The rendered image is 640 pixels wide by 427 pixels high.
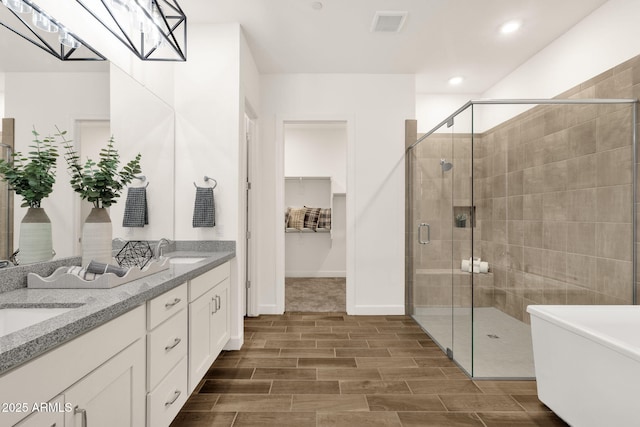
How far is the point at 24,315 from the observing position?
3.72ft

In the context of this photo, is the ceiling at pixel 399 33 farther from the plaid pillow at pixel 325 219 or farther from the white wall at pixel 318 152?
the plaid pillow at pixel 325 219

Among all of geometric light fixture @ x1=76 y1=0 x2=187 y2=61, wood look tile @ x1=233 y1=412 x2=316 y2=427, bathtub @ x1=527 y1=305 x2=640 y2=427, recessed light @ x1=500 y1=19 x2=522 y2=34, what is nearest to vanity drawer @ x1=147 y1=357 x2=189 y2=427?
wood look tile @ x1=233 y1=412 x2=316 y2=427

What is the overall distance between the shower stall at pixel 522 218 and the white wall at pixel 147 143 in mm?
2387

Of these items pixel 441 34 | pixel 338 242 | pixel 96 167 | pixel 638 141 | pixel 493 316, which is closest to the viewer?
pixel 96 167

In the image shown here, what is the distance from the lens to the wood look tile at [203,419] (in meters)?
1.80

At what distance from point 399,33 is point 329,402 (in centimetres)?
311

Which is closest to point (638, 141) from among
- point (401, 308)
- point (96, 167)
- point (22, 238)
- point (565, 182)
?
point (565, 182)

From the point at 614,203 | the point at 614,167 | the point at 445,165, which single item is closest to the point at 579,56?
the point at 614,167

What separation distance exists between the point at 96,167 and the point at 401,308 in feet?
10.7

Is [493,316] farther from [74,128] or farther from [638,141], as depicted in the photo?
[74,128]

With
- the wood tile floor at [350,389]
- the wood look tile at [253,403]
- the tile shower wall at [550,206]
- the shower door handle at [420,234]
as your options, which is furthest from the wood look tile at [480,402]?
the shower door handle at [420,234]

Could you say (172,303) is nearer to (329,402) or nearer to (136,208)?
(136,208)

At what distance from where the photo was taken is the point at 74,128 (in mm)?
1604

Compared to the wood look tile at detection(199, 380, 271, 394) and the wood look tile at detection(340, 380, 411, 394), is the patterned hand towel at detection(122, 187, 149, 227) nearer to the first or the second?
the wood look tile at detection(199, 380, 271, 394)
